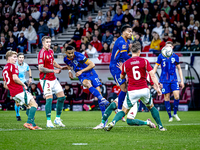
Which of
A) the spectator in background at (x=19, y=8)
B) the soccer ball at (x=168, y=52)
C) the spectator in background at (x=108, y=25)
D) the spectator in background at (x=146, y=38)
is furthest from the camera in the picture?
the spectator in background at (x=19, y=8)

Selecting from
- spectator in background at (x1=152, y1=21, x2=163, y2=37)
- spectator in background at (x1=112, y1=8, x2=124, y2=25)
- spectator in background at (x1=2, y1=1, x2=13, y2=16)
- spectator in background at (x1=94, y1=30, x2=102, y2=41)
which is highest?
spectator in background at (x1=2, y1=1, x2=13, y2=16)

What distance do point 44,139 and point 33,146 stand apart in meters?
0.74

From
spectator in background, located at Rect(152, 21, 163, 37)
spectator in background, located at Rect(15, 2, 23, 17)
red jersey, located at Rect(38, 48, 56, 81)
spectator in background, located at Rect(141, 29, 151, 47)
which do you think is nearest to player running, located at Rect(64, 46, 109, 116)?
red jersey, located at Rect(38, 48, 56, 81)

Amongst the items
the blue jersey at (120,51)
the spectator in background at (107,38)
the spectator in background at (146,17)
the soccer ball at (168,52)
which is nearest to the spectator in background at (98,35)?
the spectator in background at (107,38)

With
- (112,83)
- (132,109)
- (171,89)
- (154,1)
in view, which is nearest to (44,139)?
(132,109)

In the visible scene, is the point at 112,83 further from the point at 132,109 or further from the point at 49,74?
the point at 132,109

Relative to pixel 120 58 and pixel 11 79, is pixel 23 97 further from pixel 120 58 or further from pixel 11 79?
pixel 120 58

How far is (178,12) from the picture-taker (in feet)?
59.6

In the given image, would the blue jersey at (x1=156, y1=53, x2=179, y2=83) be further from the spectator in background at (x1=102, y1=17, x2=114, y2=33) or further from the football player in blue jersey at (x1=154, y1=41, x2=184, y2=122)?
the spectator in background at (x1=102, y1=17, x2=114, y2=33)

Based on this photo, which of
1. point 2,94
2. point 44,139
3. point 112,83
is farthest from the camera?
point 2,94

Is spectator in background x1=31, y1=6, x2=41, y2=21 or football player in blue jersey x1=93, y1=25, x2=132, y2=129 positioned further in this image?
spectator in background x1=31, y1=6, x2=41, y2=21

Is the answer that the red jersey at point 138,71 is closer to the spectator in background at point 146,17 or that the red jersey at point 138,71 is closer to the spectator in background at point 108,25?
the spectator in background at point 146,17

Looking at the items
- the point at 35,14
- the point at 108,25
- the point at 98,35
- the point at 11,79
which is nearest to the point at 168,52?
the point at 11,79

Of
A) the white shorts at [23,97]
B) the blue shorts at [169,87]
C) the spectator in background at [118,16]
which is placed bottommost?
the blue shorts at [169,87]
